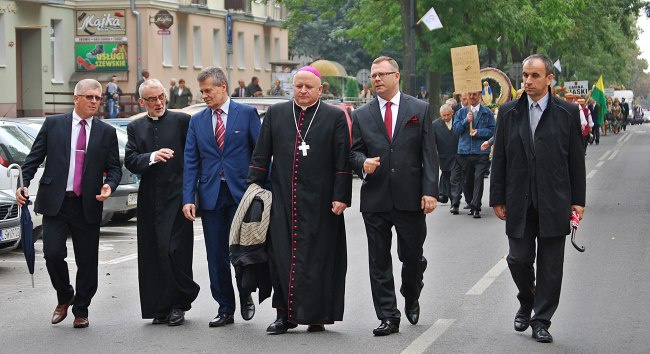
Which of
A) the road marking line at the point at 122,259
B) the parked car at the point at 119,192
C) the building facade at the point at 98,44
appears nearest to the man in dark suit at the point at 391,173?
the road marking line at the point at 122,259

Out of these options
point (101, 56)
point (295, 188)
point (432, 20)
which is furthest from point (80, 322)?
point (101, 56)

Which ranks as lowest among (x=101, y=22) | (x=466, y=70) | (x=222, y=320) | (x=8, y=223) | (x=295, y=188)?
(x=222, y=320)

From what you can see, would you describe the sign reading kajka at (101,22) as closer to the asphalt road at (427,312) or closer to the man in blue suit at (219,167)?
the asphalt road at (427,312)

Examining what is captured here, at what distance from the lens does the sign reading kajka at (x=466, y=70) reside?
23.4 meters

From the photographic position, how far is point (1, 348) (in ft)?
29.0

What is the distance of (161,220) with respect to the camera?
967 centimetres

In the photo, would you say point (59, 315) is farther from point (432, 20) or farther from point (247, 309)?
point (432, 20)

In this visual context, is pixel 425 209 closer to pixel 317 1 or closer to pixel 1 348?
pixel 1 348

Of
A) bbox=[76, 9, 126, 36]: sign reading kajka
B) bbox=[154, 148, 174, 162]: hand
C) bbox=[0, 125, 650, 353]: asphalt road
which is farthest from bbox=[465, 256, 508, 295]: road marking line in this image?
bbox=[76, 9, 126, 36]: sign reading kajka

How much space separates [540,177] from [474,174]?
11.0 m

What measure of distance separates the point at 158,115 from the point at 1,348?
79.0 inches

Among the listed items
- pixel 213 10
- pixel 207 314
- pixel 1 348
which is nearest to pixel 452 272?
pixel 207 314

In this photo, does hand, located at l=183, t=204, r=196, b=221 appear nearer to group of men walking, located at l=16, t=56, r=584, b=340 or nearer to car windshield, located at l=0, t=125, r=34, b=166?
group of men walking, located at l=16, t=56, r=584, b=340

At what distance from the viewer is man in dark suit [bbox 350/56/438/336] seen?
9.06 m
